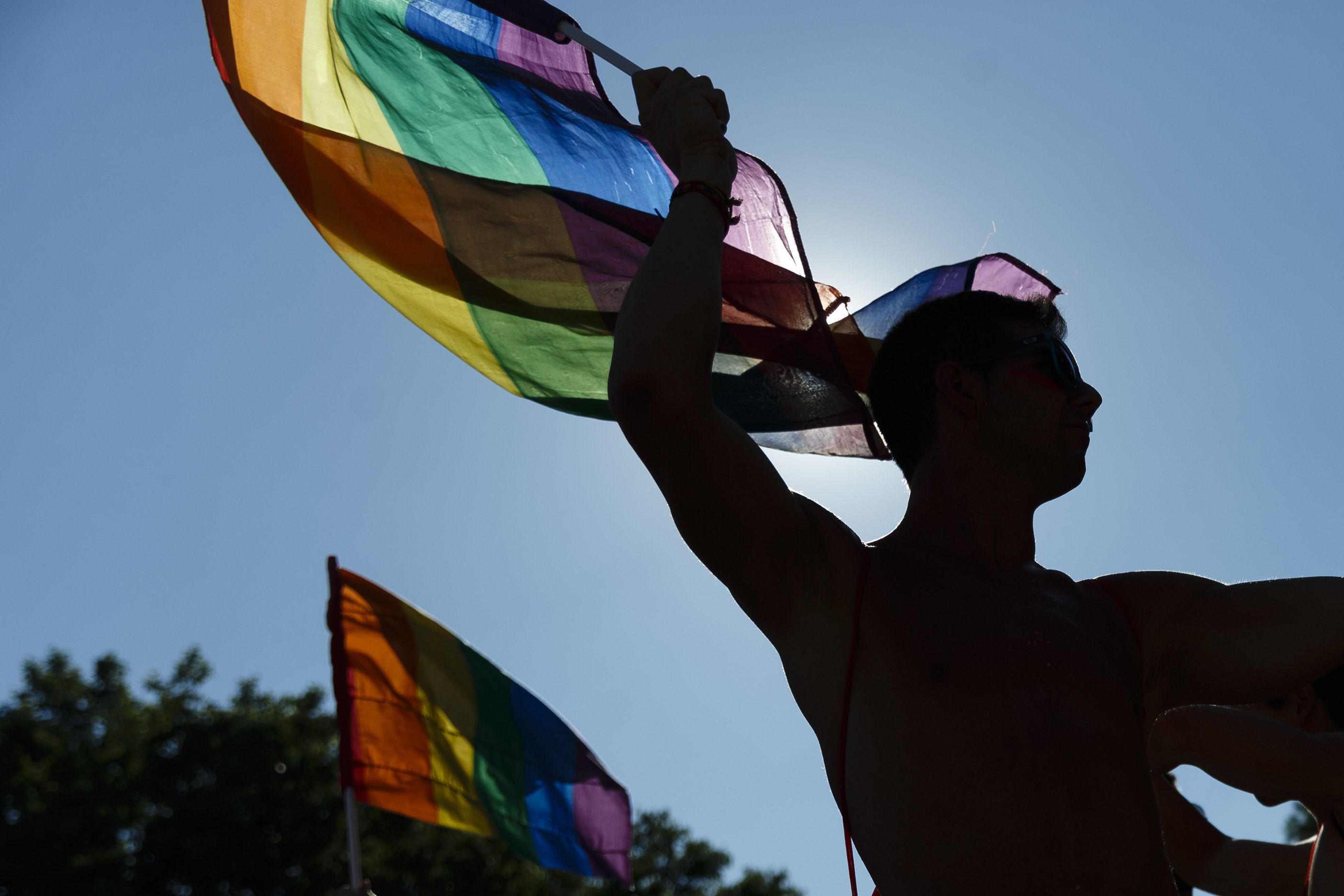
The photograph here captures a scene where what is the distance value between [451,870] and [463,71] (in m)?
25.0

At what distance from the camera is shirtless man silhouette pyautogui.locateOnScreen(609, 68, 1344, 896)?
1.76 m

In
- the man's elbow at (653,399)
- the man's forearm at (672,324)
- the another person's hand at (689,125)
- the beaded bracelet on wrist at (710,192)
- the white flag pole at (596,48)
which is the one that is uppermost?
the white flag pole at (596,48)

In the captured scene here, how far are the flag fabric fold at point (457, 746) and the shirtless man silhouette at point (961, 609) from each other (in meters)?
6.45

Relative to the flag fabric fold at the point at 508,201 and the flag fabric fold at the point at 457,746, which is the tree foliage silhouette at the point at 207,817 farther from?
the flag fabric fold at the point at 508,201

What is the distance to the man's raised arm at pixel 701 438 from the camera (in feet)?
5.96

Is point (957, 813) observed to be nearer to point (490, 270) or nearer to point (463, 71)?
point (490, 270)

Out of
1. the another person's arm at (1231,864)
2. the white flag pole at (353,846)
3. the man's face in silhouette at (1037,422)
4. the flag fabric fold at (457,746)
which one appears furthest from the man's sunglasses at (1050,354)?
the flag fabric fold at (457,746)

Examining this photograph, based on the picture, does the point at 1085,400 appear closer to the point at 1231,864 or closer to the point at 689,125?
the point at 689,125

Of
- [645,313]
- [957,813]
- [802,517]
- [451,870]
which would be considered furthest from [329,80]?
[451,870]

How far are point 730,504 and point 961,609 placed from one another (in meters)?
0.48

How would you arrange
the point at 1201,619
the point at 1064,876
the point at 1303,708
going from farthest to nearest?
the point at 1303,708, the point at 1201,619, the point at 1064,876

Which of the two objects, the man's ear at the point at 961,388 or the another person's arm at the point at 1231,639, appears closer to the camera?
the another person's arm at the point at 1231,639

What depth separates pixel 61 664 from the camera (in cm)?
3303

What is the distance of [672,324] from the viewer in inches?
72.2
